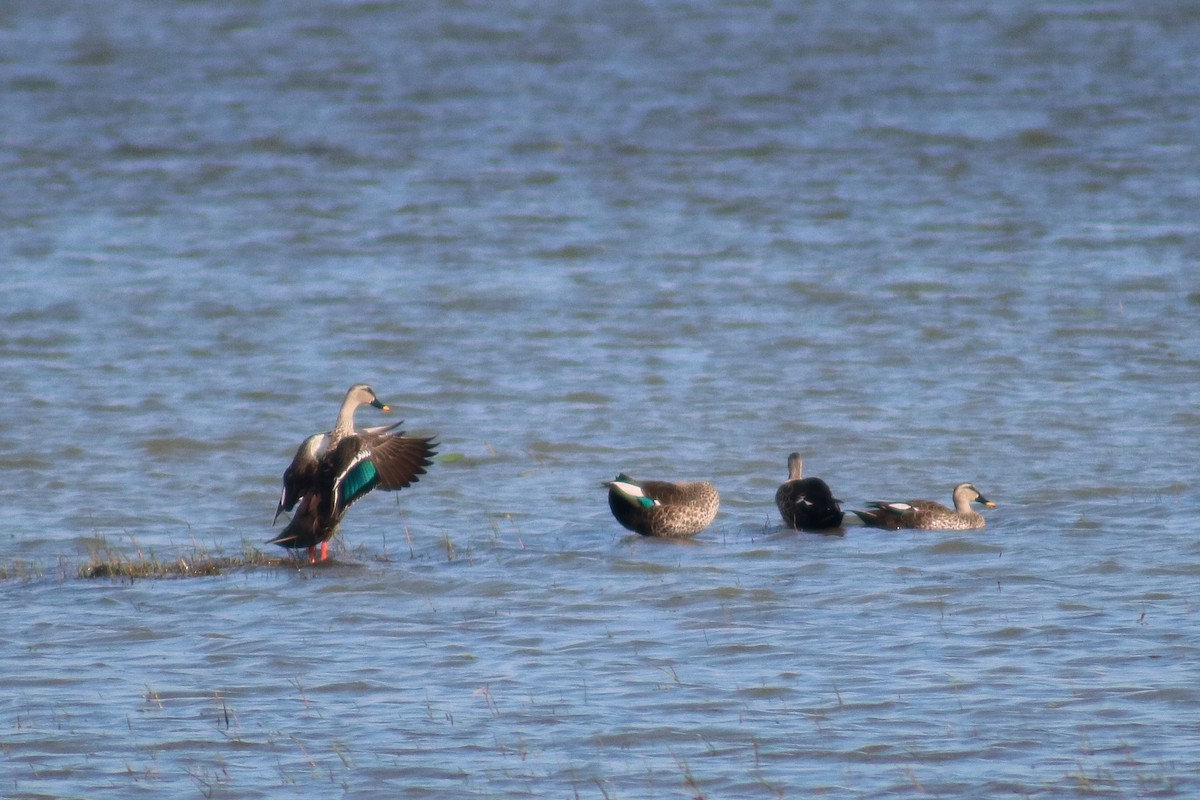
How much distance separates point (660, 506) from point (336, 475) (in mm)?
1814

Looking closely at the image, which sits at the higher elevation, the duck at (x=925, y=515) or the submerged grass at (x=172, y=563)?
the submerged grass at (x=172, y=563)

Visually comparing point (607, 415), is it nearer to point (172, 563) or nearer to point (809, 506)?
point (809, 506)

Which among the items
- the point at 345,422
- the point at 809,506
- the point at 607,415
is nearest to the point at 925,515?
the point at 809,506

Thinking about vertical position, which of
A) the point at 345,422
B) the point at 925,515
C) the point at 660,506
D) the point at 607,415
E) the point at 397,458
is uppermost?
the point at 345,422

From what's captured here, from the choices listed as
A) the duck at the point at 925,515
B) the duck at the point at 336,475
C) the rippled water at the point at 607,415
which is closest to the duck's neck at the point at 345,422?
the duck at the point at 336,475

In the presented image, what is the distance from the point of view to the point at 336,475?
10.4m

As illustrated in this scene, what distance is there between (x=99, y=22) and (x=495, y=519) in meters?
35.8

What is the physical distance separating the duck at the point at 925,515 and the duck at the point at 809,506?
16 centimetres

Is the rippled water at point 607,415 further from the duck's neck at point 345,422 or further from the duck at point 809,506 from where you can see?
the duck's neck at point 345,422

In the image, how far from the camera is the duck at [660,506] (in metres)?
10.3

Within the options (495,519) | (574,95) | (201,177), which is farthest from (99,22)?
(495,519)

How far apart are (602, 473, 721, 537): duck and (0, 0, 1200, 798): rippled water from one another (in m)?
0.22

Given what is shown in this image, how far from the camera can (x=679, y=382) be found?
1529 centimetres

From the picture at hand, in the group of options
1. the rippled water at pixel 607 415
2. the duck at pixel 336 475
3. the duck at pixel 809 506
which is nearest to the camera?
the rippled water at pixel 607 415
